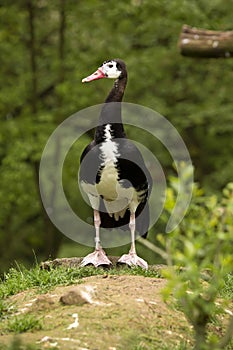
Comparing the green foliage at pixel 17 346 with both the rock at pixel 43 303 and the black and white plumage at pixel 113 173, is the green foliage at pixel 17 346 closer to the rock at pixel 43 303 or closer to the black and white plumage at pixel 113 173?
the rock at pixel 43 303

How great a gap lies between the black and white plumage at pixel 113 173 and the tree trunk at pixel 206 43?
2.54 meters

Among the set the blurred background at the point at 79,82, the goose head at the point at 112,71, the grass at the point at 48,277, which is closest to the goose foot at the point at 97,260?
the grass at the point at 48,277

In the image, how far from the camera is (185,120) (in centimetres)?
1582

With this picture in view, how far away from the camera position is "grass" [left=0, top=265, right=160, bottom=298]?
7160mm

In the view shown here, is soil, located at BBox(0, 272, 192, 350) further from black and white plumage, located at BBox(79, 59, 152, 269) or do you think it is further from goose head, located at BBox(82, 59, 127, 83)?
goose head, located at BBox(82, 59, 127, 83)

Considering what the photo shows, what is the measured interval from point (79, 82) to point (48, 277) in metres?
8.65

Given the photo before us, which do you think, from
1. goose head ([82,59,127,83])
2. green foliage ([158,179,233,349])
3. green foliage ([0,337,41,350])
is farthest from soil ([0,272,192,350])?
goose head ([82,59,127,83])

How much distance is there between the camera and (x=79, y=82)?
51.3ft

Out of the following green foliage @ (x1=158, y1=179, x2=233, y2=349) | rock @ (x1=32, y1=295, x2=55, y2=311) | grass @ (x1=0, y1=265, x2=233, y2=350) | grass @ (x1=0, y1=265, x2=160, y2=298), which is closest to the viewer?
green foliage @ (x1=158, y1=179, x2=233, y2=349)

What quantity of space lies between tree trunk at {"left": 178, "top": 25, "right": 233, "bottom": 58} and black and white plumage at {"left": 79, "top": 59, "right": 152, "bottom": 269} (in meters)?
2.54

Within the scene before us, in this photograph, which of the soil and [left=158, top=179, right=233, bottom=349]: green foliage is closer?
[left=158, top=179, right=233, bottom=349]: green foliage

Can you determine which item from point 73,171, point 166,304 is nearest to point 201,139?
point 73,171

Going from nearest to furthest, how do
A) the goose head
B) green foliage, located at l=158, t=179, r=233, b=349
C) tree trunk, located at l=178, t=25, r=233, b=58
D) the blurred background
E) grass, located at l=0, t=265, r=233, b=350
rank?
green foliage, located at l=158, t=179, r=233, b=349, tree trunk, located at l=178, t=25, r=233, b=58, grass, located at l=0, t=265, r=233, b=350, the goose head, the blurred background

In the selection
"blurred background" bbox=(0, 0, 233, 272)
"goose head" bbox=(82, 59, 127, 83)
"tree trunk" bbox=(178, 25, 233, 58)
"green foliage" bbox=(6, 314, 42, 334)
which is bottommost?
"blurred background" bbox=(0, 0, 233, 272)
